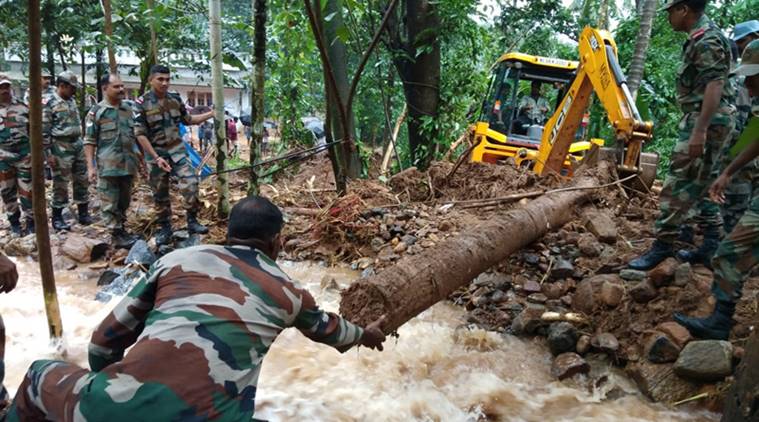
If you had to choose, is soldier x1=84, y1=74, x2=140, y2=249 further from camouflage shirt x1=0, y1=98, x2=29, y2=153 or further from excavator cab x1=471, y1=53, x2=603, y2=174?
excavator cab x1=471, y1=53, x2=603, y2=174

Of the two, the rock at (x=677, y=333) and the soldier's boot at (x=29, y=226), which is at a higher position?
the rock at (x=677, y=333)

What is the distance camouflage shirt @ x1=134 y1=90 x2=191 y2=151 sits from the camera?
4922mm

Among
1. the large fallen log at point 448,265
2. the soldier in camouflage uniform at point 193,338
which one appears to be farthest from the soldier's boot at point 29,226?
the large fallen log at point 448,265

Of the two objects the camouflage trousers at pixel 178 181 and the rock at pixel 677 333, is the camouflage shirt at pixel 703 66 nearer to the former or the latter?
the rock at pixel 677 333

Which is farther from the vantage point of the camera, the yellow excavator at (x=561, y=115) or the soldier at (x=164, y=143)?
the soldier at (x=164, y=143)

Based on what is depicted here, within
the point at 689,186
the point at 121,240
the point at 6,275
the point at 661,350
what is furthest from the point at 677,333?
the point at 121,240

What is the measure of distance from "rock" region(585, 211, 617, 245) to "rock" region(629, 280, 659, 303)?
1.00 meters

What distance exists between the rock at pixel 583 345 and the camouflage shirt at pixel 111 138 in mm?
4589

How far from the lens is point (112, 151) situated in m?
5.05

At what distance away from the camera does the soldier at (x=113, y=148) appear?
504 centimetres

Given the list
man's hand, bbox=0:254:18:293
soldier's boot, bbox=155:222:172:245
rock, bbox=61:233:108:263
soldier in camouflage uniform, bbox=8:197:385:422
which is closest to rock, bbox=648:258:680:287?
soldier in camouflage uniform, bbox=8:197:385:422

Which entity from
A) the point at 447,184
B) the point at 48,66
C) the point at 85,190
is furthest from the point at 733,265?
the point at 48,66

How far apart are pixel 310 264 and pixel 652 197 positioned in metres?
3.62

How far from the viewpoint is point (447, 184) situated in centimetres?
571
